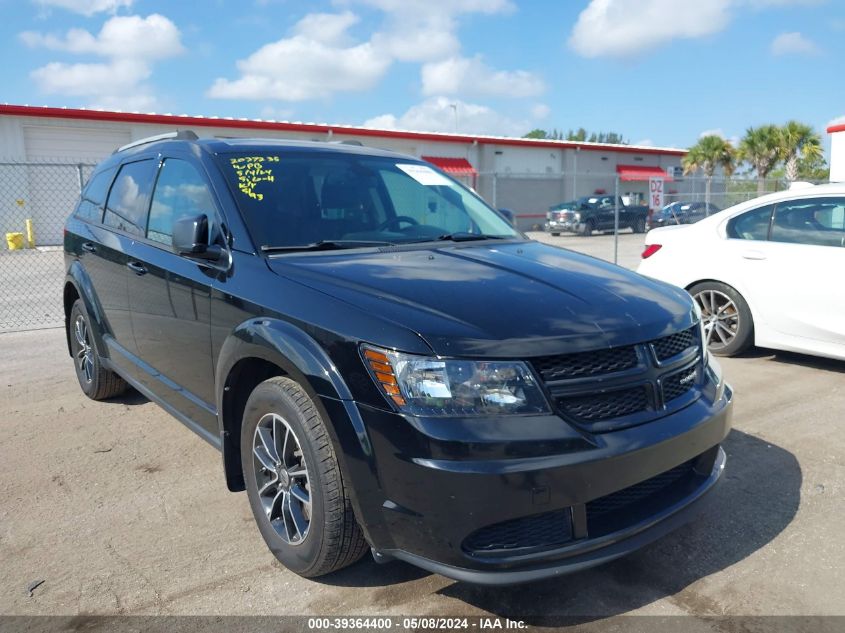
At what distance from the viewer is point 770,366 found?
6.25 meters

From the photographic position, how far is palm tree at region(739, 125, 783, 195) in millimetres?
34094

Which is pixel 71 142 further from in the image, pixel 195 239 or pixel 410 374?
pixel 410 374

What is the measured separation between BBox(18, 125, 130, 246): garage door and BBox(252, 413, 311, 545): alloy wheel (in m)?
21.6

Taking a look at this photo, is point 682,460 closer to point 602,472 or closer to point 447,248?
point 602,472

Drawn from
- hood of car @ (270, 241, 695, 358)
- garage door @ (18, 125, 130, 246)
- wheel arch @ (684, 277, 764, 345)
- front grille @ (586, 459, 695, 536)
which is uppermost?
garage door @ (18, 125, 130, 246)

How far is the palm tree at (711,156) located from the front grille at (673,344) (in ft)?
127

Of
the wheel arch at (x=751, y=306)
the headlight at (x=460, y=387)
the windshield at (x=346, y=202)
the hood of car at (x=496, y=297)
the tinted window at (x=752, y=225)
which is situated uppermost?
the windshield at (x=346, y=202)

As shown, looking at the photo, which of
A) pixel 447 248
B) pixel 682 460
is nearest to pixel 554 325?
pixel 682 460

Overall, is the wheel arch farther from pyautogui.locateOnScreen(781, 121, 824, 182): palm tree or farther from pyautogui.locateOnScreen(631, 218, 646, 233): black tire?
pyautogui.locateOnScreen(781, 121, 824, 182): palm tree

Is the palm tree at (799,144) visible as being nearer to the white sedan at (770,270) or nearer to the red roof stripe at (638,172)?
the red roof stripe at (638,172)

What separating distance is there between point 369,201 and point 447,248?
21.9 inches

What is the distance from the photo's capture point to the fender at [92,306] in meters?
4.81

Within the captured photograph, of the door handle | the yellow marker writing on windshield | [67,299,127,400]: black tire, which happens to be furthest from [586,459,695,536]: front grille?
[67,299,127,400]: black tire

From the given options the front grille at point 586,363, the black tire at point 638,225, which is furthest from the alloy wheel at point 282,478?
the black tire at point 638,225
